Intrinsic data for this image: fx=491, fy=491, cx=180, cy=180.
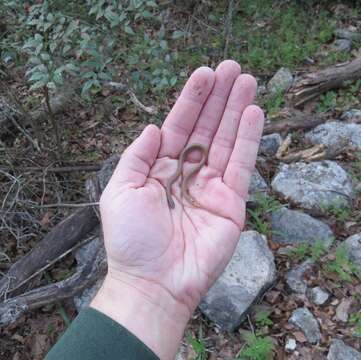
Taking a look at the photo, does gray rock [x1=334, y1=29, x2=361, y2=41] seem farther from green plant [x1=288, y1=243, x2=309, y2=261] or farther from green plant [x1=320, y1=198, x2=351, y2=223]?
green plant [x1=288, y1=243, x2=309, y2=261]

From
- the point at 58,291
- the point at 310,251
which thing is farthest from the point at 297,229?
the point at 58,291

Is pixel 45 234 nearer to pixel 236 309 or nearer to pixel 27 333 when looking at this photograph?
pixel 27 333

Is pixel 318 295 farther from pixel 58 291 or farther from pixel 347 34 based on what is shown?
pixel 347 34

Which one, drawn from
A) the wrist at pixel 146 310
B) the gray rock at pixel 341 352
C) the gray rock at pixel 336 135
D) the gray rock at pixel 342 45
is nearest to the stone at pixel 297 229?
the gray rock at pixel 341 352

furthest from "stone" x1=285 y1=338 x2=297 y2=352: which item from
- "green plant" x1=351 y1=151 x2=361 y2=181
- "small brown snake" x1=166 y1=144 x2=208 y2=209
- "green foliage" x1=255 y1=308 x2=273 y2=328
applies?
"green plant" x1=351 y1=151 x2=361 y2=181

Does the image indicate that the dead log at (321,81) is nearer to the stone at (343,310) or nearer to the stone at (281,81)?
the stone at (281,81)

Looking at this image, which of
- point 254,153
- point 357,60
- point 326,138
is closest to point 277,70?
point 357,60
